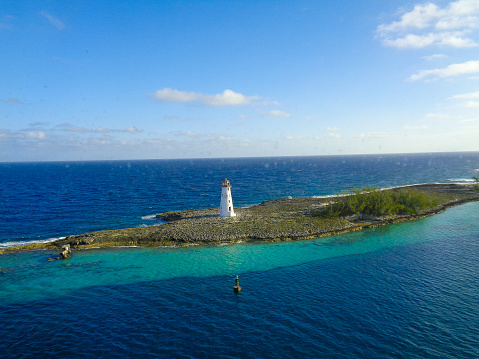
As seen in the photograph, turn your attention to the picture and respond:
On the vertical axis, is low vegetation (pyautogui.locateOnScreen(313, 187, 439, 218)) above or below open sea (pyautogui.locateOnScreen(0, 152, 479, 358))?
above

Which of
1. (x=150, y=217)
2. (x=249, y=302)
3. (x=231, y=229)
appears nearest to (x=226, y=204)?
(x=231, y=229)

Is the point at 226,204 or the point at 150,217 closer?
the point at 226,204

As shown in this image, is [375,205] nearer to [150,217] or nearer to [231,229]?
[231,229]

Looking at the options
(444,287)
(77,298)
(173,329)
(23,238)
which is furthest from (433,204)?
(23,238)

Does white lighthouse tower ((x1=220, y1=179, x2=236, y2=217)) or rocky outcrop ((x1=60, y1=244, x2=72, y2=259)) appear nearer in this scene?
rocky outcrop ((x1=60, y1=244, x2=72, y2=259))

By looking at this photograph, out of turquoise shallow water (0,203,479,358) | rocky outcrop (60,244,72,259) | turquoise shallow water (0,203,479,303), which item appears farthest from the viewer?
rocky outcrop (60,244,72,259)

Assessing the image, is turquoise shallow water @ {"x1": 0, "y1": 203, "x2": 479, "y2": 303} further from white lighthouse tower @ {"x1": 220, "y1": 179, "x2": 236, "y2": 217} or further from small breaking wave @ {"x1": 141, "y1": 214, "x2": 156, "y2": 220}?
small breaking wave @ {"x1": 141, "y1": 214, "x2": 156, "y2": 220}

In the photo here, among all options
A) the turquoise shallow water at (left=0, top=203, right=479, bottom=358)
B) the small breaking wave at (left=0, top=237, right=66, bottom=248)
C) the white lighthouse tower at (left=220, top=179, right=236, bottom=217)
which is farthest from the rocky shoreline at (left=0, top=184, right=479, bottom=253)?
the turquoise shallow water at (left=0, top=203, right=479, bottom=358)

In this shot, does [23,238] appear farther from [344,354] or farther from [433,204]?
[433,204]
